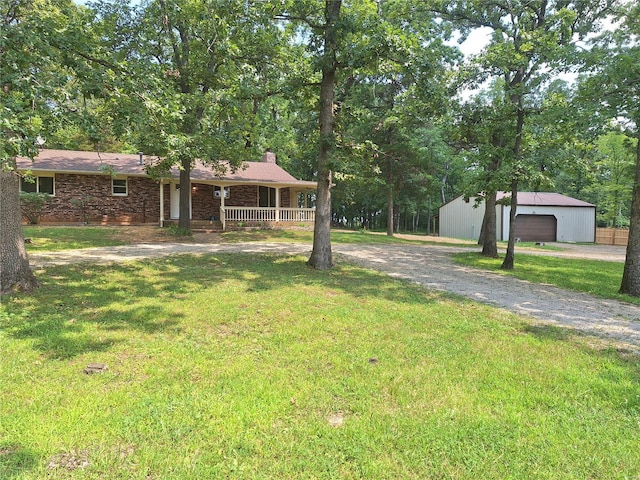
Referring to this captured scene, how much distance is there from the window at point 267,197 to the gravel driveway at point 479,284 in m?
9.03

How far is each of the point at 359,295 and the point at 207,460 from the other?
14.9ft

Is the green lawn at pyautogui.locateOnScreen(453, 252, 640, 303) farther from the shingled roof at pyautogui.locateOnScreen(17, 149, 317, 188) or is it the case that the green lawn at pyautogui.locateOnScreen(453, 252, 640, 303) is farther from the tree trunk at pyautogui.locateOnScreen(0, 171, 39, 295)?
the shingled roof at pyautogui.locateOnScreen(17, 149, 317, 188)

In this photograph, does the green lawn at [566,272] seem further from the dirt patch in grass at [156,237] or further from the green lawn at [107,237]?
the dirt patch in grass at [156,237]

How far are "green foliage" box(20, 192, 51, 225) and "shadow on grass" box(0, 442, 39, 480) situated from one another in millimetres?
16293

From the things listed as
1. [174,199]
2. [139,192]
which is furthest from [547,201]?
[139,192]

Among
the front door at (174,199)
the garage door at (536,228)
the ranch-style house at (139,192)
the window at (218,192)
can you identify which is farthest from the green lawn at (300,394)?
the garage door at (536,228)

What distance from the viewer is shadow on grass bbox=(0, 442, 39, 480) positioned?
6.82 feet

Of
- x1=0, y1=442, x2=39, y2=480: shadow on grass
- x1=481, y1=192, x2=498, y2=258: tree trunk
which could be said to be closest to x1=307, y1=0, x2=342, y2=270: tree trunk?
x1=0, y1=442, x2=39, y2=480: shadow on grass

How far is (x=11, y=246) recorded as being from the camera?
5617 mm

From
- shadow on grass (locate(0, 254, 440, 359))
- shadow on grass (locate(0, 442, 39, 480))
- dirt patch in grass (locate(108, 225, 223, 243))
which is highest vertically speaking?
dirt patch in grass (locate(108, 225, 223, 243))

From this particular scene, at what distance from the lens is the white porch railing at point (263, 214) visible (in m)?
19.2

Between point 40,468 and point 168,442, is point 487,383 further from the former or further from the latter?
point 40,468

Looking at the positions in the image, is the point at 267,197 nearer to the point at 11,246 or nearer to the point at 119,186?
the point at 119,186

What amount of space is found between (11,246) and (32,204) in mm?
12532
